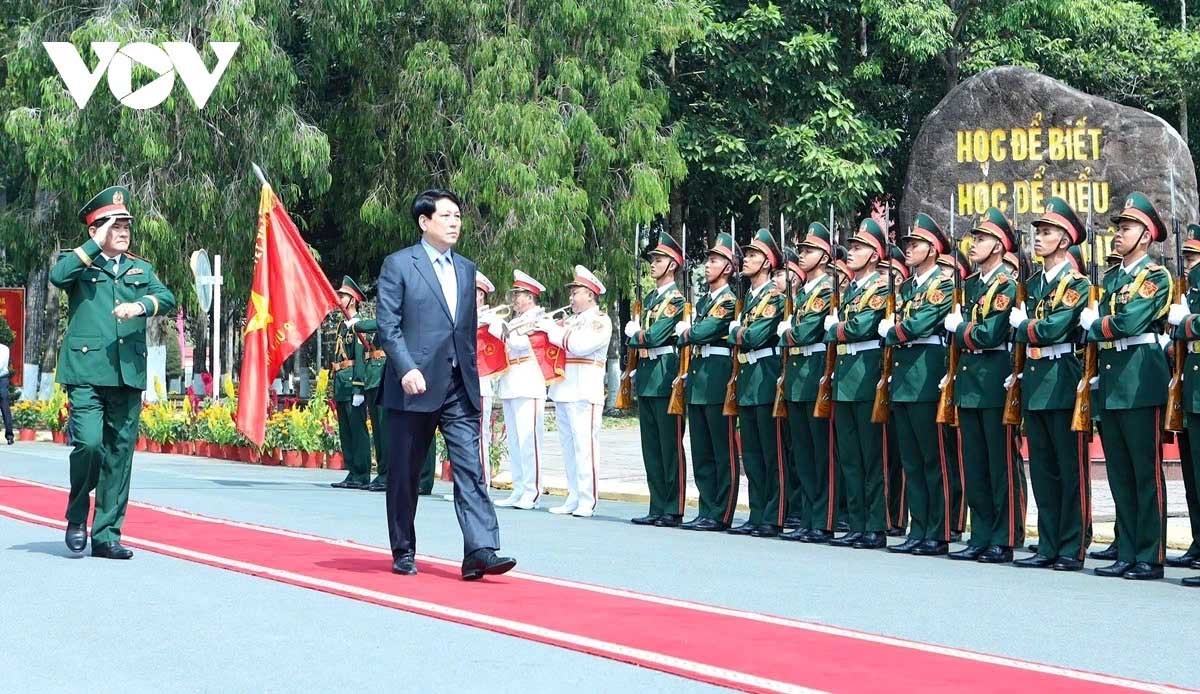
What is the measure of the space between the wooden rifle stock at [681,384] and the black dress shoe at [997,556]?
2.69m

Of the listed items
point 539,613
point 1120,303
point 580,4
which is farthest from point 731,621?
point 580,4

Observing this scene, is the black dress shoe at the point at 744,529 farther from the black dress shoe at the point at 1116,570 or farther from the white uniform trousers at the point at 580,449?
the black dress shoe at the point at 1116,570

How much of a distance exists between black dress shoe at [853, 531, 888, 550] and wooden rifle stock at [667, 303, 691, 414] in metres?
1.77

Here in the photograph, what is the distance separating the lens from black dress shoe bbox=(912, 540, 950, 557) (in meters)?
11.4

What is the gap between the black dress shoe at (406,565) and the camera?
9320mm

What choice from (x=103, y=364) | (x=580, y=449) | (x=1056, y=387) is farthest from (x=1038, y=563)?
(x=103, y=364)

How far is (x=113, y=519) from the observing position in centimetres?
994

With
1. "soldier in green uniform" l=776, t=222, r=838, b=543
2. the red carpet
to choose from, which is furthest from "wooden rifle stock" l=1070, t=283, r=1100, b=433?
the red carpet

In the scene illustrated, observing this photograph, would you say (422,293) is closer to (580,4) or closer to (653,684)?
(653,684)

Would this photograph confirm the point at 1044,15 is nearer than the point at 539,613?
No

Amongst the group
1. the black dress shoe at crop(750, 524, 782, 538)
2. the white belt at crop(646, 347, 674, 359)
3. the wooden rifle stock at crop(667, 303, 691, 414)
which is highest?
the white belt at crop(646, 347, 674, 359)

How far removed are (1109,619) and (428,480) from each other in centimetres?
922

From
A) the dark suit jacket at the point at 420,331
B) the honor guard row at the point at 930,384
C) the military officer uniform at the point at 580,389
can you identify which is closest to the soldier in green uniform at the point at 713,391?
the honor guard row at the point at 930,384

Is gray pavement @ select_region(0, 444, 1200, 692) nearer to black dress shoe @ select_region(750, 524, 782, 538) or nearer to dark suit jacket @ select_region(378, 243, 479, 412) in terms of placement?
black dress shoe @ select_region(750, 524, 782, 538)
